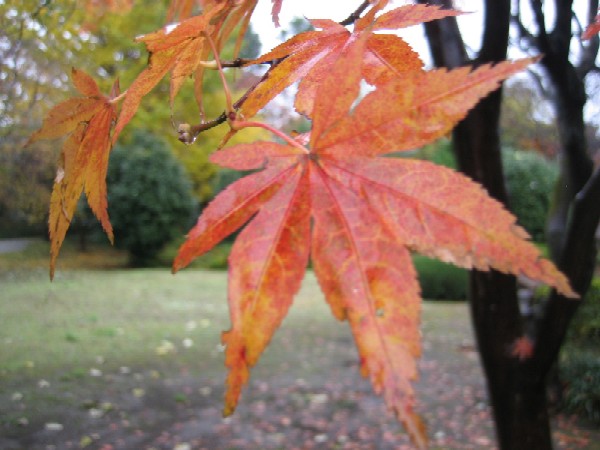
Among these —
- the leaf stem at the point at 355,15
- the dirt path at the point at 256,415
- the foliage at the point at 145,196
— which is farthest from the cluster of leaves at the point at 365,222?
the foliage at the point at 145,196

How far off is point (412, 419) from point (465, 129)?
1.35 metres

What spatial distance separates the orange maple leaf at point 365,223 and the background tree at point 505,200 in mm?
1196

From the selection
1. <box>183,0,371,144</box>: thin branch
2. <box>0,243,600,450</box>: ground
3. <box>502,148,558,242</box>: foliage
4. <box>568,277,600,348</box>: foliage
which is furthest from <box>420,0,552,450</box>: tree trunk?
<box>502,148,558,242</box>: foliage

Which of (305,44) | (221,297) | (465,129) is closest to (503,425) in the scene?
(465,129)

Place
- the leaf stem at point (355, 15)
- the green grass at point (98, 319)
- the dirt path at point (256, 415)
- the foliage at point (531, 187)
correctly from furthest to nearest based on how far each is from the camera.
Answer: the foliage at point (531, 187) < the green grass at point (98, 319) < the dirt path at point (256, 415) < the leaf stem at point (355, 15)

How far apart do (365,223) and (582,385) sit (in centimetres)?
392

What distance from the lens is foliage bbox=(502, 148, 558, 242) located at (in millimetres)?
9266

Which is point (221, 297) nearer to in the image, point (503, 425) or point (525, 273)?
point (503, 425)

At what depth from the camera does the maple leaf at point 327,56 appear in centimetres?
46

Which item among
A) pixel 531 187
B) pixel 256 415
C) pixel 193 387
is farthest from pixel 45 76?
pixel 531 187

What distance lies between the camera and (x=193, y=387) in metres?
4.17

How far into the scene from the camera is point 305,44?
512mm

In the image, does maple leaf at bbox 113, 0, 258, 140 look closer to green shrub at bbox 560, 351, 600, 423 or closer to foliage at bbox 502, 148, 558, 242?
green shrub at bbox 560, 351, 600, 423

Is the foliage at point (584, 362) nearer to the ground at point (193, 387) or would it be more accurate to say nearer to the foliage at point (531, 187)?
the ground at point (193, 387)
